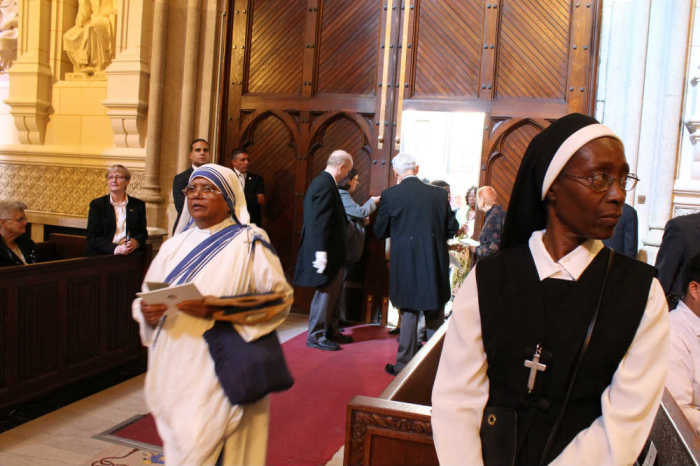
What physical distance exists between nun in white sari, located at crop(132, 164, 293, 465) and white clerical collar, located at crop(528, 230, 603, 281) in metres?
1.20

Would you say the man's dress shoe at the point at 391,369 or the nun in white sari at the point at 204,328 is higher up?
the nun in white sari at the point at 204,328

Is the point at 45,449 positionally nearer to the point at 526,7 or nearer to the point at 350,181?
the point at 350,181

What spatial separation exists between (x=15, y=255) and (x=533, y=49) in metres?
5.03

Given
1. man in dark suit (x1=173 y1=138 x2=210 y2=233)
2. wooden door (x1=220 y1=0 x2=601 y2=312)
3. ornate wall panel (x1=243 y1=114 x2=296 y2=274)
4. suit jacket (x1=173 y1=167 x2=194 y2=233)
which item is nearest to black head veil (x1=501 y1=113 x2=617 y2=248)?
man in dark suit (x1=173 y1=138 x2=210 y2=233)

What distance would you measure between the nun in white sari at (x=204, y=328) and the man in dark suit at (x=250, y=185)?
378 cm

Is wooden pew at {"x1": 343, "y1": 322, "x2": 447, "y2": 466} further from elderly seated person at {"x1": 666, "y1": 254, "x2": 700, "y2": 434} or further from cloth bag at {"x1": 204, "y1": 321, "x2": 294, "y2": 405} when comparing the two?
elderly seated person at {"x1": 666, "y1": 254, "x2": 700, "y2": 434}

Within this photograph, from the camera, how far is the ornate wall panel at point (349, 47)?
6.34m

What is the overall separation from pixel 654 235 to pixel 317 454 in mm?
3732

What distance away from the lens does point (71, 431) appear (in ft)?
10.9

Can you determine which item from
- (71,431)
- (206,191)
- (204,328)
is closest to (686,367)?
(204,328)

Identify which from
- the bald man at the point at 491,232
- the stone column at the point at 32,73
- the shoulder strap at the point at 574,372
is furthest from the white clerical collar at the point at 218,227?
the stone column at the point at 32,73

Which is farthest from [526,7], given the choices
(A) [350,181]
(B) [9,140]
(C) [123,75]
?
(B) [9,140]

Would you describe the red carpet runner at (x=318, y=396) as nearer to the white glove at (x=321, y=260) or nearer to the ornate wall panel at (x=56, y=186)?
the white glove at (x=321, y=260)

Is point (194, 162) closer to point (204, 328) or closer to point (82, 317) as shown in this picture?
point (82, 317)
